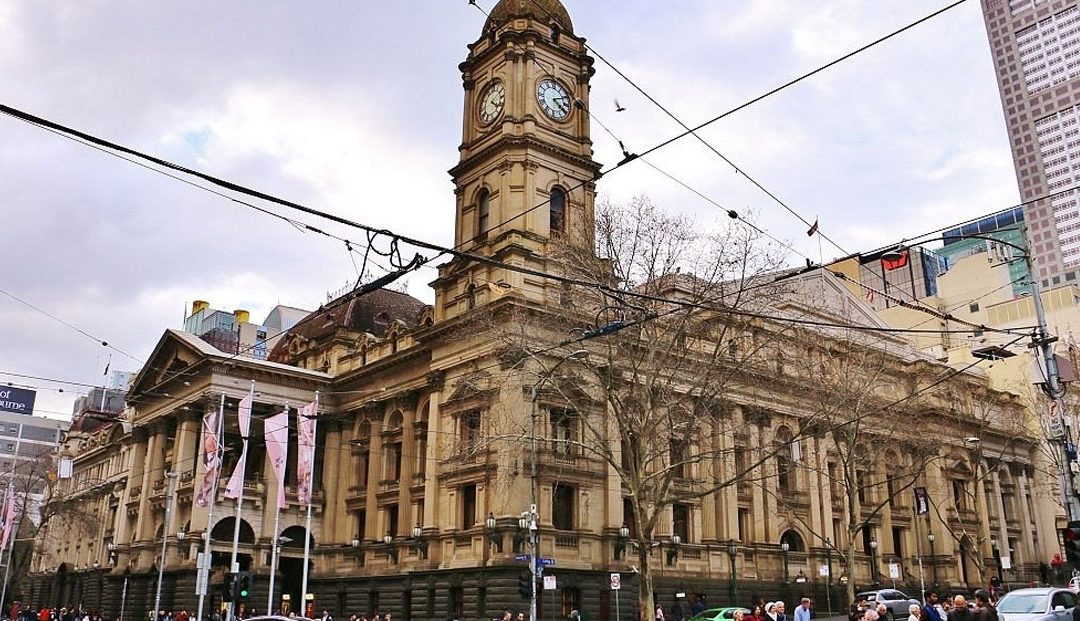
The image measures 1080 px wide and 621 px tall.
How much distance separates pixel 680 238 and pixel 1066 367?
37.3 ft

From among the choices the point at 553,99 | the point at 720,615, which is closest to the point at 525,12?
the point at 553,99

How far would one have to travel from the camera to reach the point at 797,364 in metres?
35.7

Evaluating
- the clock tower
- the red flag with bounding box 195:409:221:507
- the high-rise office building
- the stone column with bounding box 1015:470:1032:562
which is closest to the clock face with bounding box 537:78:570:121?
the clock tower

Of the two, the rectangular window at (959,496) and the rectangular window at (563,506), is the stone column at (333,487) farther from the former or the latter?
the rectangular window at (959,496)

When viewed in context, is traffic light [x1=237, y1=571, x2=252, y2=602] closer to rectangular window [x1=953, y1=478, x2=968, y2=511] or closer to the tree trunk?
the tree trunk

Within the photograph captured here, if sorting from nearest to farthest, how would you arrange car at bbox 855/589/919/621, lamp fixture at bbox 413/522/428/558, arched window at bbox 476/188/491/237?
car at bbox 855/589/919/621 < lamp fixture at bbox 413/522/428/558 < arched window at bbox 476/188/491/237

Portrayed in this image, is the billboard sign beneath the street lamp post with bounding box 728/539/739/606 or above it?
above

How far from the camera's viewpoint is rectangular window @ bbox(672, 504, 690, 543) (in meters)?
43.4

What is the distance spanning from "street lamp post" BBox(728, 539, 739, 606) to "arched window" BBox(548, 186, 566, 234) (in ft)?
54.4

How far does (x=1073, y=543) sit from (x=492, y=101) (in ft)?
114

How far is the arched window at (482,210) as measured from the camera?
4625 cm

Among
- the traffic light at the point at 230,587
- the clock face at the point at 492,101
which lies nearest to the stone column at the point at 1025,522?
the clock face at the point at 492,101

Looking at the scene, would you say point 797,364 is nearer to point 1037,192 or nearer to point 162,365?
point 162,365

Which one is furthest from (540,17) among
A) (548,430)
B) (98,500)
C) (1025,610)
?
(98,500)
